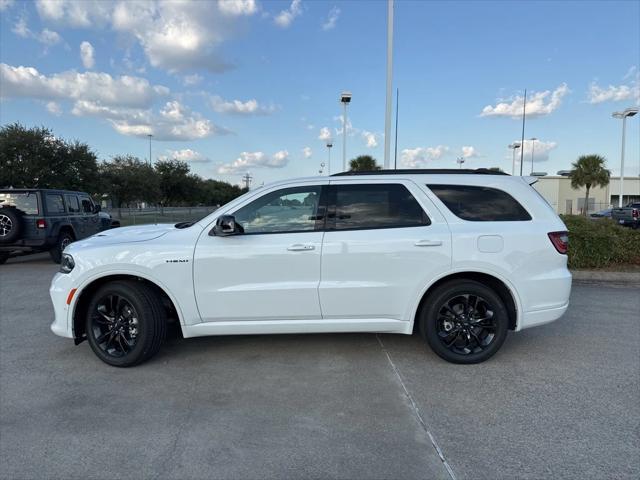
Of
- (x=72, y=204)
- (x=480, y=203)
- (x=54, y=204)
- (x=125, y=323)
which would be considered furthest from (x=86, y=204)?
(x=480, y=203)

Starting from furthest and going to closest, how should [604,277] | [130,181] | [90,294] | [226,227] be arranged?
[130,181], [604,277], [90,294], [226,227]

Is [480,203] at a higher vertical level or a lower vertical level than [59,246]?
higher

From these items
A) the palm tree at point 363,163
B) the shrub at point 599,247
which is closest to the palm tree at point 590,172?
the palm tree at point 363,163

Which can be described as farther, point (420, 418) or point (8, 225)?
point (8, 225)

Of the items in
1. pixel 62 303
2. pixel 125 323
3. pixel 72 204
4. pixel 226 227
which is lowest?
pixel 125 323

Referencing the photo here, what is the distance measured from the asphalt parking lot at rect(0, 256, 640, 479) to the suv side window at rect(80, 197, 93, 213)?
8.10 metres

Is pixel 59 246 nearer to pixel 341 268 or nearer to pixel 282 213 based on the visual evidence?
pixel 282 213

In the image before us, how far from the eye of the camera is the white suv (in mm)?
3963

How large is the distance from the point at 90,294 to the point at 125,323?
18.9 inches

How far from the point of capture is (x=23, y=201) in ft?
33.3

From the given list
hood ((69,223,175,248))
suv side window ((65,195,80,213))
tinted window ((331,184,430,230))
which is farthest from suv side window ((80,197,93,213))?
tinted window ((331,184,430,230))

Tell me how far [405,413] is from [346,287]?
122cm

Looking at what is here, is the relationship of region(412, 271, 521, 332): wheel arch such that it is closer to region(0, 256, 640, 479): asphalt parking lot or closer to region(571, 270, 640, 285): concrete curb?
region(0, 256, 640, 479): asphalt parking lot

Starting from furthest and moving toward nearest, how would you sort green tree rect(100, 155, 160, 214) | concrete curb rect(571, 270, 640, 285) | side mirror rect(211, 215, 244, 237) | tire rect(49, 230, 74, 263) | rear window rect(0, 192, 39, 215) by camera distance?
green tree rect(100, 155, 160, 214) → tire rect(49, 230, 74, 263) → rear window rect(0, 192, 39, 215) → concrete curb rect(571, 270, 640, 285) → side mirror rect(211, 215, 244, 237)
